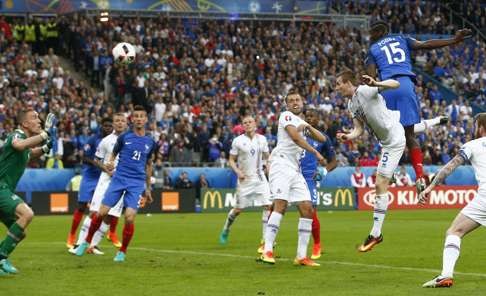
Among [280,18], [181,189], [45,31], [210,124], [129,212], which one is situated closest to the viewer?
[129,212]

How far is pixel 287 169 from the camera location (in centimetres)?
1833

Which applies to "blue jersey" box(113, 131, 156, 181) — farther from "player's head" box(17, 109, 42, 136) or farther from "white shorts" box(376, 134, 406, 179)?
"white shorts" box(376, 134, 406, 179)

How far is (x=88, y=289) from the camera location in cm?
1468

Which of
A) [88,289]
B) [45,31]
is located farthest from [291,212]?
[88,289]

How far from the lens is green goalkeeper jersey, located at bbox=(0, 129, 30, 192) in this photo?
16703 millimetres

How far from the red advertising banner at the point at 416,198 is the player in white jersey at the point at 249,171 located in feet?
64.3

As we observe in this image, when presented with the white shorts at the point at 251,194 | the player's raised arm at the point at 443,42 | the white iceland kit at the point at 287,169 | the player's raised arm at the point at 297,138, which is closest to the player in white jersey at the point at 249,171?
the white shorts at the point at 251,194

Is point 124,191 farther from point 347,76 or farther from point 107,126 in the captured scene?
point 347,76

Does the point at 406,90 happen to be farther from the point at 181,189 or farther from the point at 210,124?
the point at 210,124

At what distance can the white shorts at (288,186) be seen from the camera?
715 inches

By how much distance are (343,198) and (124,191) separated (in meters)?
25.2

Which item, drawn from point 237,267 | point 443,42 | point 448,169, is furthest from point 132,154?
point 448,169

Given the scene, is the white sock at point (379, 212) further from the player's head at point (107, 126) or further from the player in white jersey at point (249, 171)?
the player's head at point (107, 126)

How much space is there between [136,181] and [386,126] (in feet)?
17.2
